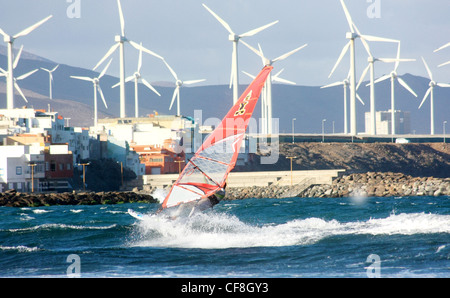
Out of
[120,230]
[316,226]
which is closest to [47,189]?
[120,230]

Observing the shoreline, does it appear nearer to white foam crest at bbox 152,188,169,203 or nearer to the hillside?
white foam crest at bbox 152,188,169,203

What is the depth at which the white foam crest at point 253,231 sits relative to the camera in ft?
114

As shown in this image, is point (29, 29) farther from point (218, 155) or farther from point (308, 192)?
point (218, 155)

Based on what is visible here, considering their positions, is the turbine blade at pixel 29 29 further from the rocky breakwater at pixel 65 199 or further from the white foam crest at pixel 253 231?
the white foam crest at pixel 253 231

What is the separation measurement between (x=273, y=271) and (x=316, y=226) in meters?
17.3

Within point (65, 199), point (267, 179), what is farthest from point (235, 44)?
point (65, 199)

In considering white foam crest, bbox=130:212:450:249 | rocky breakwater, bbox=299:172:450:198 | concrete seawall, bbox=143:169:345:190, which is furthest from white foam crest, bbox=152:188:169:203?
white foam crest, bbox=130:212:450:249

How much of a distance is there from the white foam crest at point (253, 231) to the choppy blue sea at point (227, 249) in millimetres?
52

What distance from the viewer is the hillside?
157 metres

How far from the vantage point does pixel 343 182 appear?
105250 millimetres

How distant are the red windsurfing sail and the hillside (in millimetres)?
105563

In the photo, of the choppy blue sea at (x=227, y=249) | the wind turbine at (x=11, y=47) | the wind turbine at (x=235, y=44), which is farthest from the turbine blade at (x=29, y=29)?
the choppy blue sea at (x=227, y=249)

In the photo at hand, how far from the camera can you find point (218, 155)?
124 feet

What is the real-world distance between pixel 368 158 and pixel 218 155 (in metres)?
138
